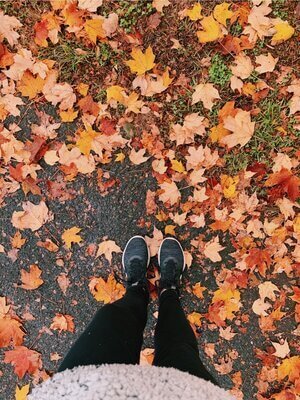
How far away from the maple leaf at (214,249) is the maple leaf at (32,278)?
42.9 inches

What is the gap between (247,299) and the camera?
2.79 meters

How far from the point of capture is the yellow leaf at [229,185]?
9.02 ft

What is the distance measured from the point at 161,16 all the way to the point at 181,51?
0.83ft

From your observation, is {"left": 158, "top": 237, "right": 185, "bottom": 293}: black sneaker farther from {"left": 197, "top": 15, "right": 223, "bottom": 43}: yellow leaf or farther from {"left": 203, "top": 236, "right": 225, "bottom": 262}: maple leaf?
{"left": 197, "top": 15, "right": 223, "bottom": 43}: yellow leaf

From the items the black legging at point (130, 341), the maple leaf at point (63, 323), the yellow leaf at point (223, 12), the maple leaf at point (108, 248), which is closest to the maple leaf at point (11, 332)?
the maple leaf at point (63, 323)

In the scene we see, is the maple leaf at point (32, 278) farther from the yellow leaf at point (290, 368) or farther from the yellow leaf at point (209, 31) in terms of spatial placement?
the yellow leaf at point (209, 31)

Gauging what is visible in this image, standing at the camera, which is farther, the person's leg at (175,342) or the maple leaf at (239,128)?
the maple leaf at (239,128)

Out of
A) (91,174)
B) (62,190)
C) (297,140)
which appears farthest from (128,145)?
(297,140)

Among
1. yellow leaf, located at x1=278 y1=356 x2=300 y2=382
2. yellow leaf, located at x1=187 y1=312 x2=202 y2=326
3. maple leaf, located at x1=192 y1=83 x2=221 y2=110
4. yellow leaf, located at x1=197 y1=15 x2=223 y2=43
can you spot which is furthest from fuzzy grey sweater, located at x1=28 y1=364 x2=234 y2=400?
yellow leaf, located at x1=197 y1=15 x2=223 y2=43

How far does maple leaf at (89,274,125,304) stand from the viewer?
284cm

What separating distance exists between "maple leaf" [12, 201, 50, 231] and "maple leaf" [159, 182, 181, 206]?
76 centimetres

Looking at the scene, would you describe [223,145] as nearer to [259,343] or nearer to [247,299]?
[247,299]

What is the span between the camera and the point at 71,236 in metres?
2.85

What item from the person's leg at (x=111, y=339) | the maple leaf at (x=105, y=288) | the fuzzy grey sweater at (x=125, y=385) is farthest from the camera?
the maple leaf at (x=105, y=288)
